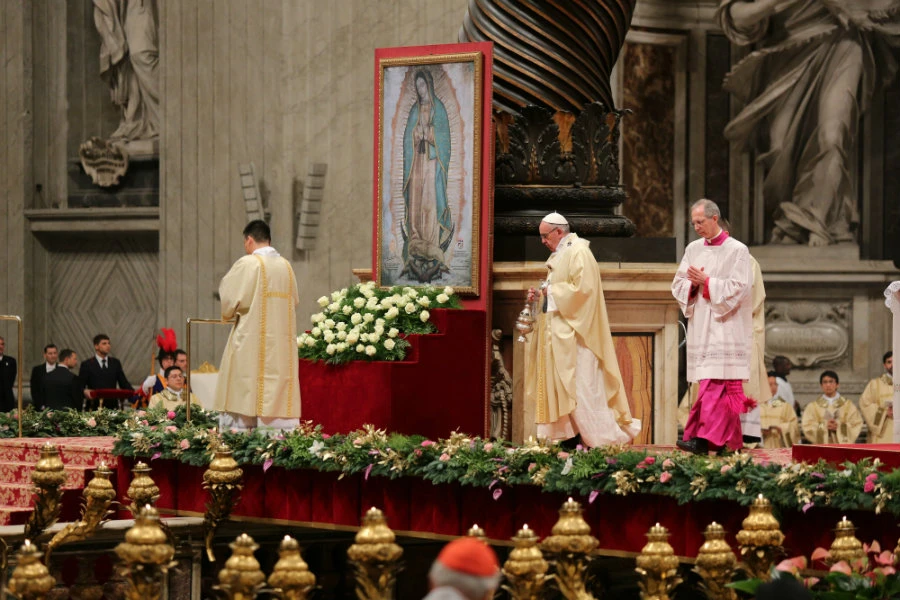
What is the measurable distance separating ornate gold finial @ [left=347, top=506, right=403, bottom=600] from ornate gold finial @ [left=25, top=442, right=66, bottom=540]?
312 cm

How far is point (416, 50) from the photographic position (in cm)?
1130

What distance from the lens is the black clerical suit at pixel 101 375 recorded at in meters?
16.0

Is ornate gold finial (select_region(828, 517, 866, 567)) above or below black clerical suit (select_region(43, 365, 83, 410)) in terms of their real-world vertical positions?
below

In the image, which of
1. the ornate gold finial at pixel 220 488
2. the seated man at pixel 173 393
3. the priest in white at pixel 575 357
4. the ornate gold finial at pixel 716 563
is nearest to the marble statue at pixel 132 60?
the seated man at pixel 173 393

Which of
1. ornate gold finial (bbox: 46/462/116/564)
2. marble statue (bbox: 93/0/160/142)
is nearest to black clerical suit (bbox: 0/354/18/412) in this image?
marble statue (bbox: 93/0/160/142)

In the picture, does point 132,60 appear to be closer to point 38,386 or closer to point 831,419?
point 38,386

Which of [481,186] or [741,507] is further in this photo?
[481,186]

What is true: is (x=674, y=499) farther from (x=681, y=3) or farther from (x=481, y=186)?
(x=681, y=3)

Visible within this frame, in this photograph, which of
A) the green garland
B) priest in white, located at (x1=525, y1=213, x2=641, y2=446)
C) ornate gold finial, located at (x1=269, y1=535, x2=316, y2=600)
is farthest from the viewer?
priest in white, located at (x1=525, y1=213, x2=641, y2=446)

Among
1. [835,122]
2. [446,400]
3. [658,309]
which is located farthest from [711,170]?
[446,400]

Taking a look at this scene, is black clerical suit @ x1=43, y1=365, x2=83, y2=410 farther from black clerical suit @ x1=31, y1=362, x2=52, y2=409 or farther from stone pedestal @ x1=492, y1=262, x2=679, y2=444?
stone pedestal @ x1=492, y1=262, x2=679, y2=444

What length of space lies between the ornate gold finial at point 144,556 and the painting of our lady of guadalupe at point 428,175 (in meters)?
5.13

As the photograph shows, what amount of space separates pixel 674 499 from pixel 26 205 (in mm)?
11593

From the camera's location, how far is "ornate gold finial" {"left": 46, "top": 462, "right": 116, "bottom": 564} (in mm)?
9023
